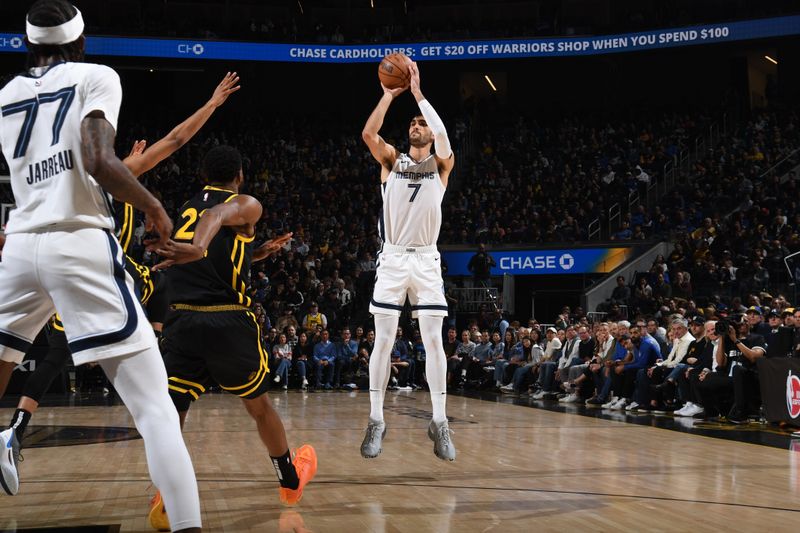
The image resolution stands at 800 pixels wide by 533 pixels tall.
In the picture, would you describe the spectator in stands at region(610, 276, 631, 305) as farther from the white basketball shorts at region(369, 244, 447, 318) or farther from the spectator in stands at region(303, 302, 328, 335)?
the white basketball shorts at region(369, 244, 447, 318)

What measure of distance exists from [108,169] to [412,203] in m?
3.55

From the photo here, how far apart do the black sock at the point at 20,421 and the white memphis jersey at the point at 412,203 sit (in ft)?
8.37

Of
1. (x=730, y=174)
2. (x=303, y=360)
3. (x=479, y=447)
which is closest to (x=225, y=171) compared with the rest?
(x=479, y=447)

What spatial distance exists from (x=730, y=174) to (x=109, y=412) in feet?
55.3

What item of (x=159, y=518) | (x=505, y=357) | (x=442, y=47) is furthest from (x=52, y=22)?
(x=442, y=47)

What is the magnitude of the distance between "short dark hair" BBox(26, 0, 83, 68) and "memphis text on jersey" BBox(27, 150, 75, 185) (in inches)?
16.2

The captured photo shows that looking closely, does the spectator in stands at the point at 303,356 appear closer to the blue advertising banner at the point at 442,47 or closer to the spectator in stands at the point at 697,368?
the spectator in stands at the point at 697,368

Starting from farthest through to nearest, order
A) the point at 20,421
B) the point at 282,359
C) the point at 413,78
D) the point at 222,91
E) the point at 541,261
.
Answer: the point at 541,261
the point at 282,359
the point at 413,78
the point at 20,421
the point at 222,91

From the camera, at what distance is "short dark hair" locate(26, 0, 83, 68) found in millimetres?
2938

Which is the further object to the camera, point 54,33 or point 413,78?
point 413,78

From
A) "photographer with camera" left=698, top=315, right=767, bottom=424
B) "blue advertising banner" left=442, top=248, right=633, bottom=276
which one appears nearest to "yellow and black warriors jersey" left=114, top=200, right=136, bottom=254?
"photographer with camera" left=698, top=315, right=767, bottom=424

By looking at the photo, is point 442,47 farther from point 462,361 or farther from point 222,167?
point 222,167

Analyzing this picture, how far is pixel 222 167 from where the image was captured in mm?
4289

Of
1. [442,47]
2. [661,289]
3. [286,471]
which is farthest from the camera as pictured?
[442,47]
